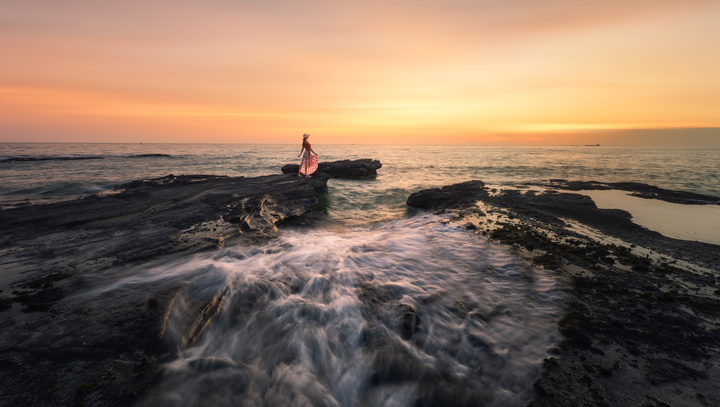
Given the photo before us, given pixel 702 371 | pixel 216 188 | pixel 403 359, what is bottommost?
pixel 403 359

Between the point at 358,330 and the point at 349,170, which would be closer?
the point at 358,330

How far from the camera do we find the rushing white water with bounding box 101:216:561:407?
126 inches

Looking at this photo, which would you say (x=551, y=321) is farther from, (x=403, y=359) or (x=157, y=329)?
(x=157, y=329)

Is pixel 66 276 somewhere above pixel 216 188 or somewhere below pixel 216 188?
below

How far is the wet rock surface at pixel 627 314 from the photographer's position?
2934mm

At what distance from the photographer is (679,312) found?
13.5ft

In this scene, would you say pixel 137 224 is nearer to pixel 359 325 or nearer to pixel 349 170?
pixel 359 325

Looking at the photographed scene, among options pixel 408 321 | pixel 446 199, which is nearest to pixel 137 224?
pixel 408 321

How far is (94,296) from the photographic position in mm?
4406

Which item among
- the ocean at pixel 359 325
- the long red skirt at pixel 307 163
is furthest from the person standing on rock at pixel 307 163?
the ocean at pixel 359 325

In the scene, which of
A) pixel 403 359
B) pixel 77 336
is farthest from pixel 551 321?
pixel 77 336

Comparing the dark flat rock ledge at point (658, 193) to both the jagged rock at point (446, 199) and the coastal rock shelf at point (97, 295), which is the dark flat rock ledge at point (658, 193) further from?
the coastal rock shelf at point (97, 295)

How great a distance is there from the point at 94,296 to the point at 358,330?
4.54m

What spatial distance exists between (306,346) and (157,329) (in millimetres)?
2122
